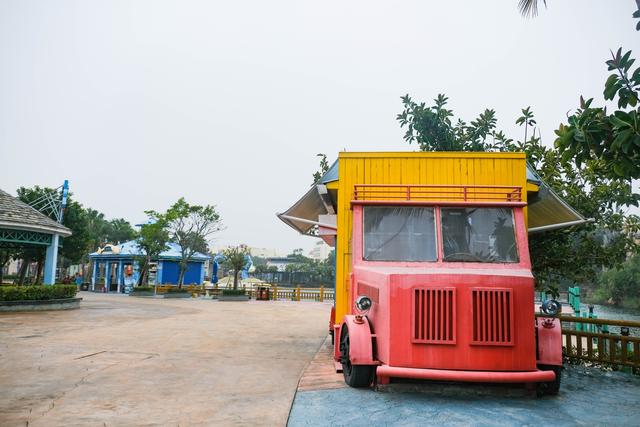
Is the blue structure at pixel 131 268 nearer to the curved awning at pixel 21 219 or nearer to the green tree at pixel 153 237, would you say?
the green tree at pixel 153 237

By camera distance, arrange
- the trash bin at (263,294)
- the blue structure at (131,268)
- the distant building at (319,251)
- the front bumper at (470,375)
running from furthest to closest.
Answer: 1. the distant building at (319,251)
2. the blue structure at (131,268)
3. the trash bin at (263,294)
4. the front bumper at (470,375)

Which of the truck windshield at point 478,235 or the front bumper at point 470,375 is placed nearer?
the front bumper at point 470,375

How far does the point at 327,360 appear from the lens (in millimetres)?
7918

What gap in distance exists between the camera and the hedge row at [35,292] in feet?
53.6

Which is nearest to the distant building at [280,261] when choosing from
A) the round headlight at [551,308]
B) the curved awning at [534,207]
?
the curved awning at [534,207]

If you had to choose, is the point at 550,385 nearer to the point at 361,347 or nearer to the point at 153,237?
the point at 361,347

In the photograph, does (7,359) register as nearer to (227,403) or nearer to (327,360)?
(227,403)

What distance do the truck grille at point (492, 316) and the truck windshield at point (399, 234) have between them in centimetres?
92

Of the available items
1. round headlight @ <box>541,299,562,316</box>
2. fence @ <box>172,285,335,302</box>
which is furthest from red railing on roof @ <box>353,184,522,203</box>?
fence @ <box>172,285,335,302</box>

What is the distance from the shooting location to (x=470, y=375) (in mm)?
4555

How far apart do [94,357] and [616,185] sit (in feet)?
33.7

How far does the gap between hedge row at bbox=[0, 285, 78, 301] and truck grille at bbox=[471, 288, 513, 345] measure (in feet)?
57.4

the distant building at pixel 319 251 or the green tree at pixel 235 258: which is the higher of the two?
the distant building at pixel 319 251

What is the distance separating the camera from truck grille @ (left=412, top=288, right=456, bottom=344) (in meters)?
4.80
